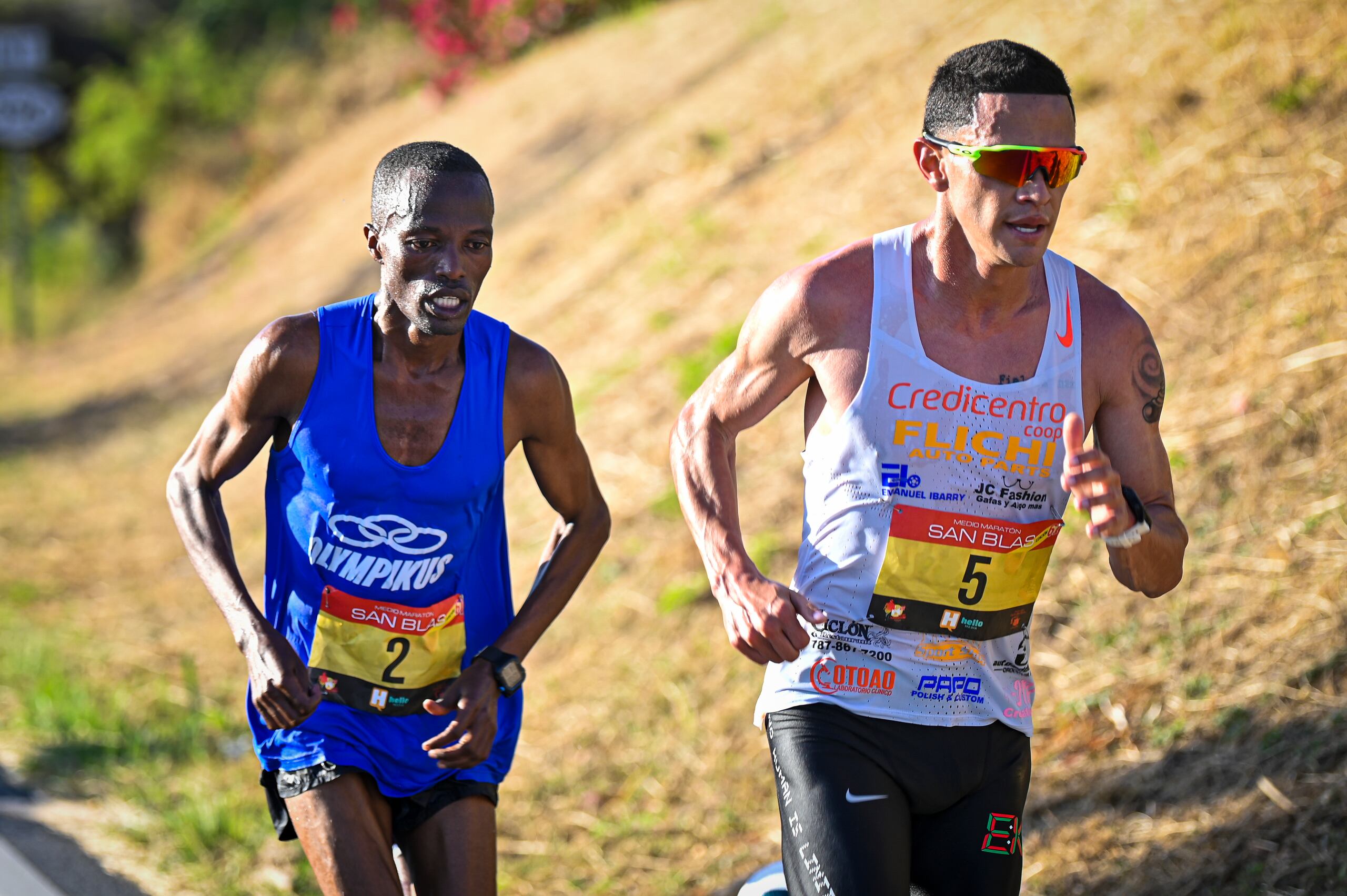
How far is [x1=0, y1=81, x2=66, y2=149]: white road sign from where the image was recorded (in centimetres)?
2011

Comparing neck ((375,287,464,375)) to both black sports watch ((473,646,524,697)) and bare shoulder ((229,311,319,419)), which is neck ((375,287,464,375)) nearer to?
bare shoulder ((229,311,319,419))

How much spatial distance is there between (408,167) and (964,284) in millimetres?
1334

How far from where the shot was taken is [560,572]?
12.2 ft

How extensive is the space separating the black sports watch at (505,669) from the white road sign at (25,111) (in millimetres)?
19274

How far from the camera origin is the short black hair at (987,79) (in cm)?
309

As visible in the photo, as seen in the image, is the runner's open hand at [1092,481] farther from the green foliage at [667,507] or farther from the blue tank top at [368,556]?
the green foliage at [667,507]

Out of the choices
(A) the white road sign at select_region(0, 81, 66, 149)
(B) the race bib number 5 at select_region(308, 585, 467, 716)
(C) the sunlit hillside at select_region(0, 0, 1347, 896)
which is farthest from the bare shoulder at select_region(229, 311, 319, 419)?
(A) the white road sign at select_region(0, 81, 66, 149)

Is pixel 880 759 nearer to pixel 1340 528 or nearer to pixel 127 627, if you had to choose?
pixel 1340 528

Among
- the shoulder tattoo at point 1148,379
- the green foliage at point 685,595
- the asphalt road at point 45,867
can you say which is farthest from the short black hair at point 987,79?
the asphalt road at point 45,867

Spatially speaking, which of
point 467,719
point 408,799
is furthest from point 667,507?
point 467,719

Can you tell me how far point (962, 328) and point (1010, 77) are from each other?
559 millimetres

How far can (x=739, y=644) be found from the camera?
3.05 meters

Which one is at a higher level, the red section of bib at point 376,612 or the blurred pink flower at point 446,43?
the blurred pink flower at point 446,43

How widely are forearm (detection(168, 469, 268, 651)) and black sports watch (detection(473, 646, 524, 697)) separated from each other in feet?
1.79
